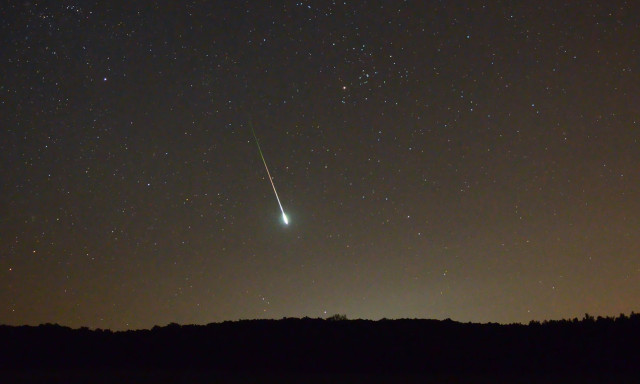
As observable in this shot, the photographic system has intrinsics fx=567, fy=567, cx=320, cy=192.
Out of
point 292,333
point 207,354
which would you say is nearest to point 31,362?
point 207,354

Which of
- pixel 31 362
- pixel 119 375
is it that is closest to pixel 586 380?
pixel 119 375

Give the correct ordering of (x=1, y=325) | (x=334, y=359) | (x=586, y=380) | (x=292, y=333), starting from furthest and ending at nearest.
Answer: (x=1, y=325), (x=292, y=333), (x=334, y=359), (x=586, y=380)

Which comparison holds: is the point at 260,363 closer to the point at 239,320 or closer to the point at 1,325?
the point at 239,320

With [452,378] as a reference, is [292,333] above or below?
above

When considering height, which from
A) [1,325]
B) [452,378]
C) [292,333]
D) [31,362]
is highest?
[1,325]

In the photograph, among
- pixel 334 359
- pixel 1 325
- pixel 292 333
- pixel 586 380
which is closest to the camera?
pixel 586 380

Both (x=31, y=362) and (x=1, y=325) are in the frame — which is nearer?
(x=31, y=362)

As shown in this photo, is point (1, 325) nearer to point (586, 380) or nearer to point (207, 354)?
point (207, 354)
